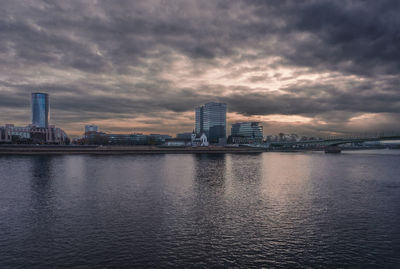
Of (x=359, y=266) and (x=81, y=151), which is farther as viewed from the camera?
(x=81, y=151)

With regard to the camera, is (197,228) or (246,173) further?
(246,173)

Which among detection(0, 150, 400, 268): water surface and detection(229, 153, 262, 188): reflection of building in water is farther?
detection(229, 153, 262, 188): reflection of building in water

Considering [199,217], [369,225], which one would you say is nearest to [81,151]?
[199,217]

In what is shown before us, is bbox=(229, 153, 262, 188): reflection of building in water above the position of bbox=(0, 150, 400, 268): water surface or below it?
below

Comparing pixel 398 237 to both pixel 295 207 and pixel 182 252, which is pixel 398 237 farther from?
pixel 182 252

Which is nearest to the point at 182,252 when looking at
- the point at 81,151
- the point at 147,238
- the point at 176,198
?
the point at 147,238

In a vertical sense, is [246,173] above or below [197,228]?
below

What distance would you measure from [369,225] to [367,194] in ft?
57.1

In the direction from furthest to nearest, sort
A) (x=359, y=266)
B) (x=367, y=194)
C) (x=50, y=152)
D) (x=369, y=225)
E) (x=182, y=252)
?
(x=50, y=152)
(x=367, y=194)
(x=369, y=225)
(x=182, y=252)
(x=359, y=266)

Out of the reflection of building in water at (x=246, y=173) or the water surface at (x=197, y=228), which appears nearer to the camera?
the water surface at (x=197, y=228)

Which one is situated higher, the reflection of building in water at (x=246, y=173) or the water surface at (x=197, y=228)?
the water surface at (x=197, y=228)

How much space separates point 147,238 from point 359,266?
16.5m

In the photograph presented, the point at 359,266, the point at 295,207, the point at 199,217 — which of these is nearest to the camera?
the point at 359,266

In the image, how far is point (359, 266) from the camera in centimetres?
1759
